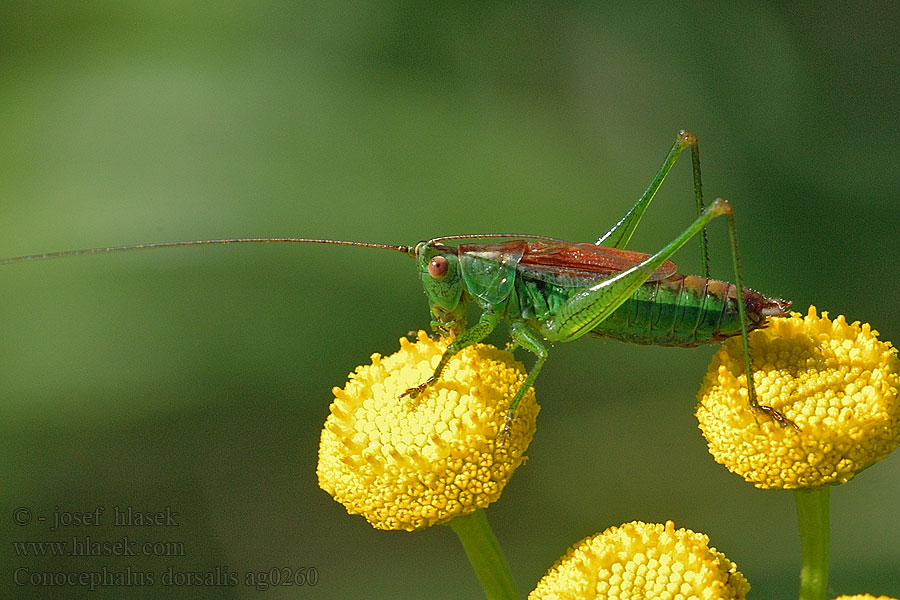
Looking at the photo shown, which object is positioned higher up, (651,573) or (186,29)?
(186,29)

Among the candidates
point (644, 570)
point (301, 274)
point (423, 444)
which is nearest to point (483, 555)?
point (423, 444)

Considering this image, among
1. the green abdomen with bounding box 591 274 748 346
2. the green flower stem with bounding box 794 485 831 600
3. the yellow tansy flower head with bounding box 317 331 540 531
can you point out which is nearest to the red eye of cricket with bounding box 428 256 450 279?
the yellow tansy flower head with bounding box 317 331 540 531

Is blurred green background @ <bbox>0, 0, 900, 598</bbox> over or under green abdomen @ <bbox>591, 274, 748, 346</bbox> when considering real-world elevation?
over

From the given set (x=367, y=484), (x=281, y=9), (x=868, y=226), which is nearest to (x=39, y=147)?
(x=281, y=9)

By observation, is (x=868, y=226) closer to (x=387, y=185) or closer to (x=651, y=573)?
(x=387, y=185)

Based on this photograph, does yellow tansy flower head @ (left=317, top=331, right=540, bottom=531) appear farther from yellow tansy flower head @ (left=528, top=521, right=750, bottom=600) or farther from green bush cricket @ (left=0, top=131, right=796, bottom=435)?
yellow tansy flower head @ (left=528, top=521, right=750, bottom=600)

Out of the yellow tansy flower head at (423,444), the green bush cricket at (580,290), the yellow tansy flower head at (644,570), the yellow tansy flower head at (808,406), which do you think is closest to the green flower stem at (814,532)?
the yellow tansy flower head at (808,406)
